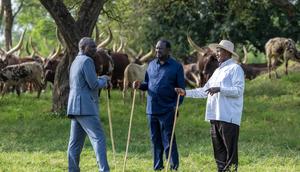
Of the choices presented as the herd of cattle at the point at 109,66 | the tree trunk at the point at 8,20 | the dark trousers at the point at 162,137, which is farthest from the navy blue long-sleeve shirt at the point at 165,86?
the tree trunk at the point at 8,20

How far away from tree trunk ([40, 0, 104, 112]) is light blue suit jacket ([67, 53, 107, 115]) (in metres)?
6.89

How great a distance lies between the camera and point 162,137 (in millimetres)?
10250

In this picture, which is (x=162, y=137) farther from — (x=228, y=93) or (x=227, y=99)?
(x=228, y=93)

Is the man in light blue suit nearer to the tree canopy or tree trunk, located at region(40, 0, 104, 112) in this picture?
tree trunk, located at region(40, 0, 104, 112)

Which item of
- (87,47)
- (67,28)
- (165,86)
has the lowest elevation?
(165,86)

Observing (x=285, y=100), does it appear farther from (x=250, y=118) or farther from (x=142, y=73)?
(x=142, y=73)

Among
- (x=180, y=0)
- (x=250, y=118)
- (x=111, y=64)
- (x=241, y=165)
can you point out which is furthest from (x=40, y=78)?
(x=241, y=165)

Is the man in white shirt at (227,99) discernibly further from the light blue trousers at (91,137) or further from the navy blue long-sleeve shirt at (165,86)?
the light blue trousers at (91,137)

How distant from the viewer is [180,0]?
71.3 feet

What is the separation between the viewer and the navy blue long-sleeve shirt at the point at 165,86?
33.0ft

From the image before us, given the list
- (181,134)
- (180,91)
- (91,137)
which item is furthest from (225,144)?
(181,134)

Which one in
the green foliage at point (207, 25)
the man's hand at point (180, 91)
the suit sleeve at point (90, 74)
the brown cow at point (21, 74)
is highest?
the green foliage at point (207, 25)

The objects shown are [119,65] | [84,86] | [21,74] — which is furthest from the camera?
[119,65]

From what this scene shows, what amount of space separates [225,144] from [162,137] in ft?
3.89
